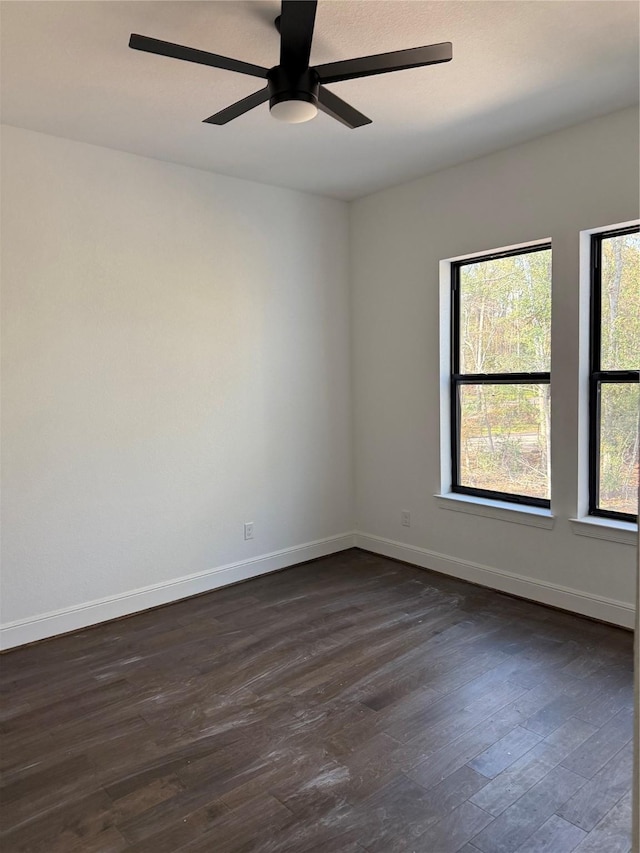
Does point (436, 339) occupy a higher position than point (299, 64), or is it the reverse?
point (299, 64)

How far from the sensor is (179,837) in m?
1.87

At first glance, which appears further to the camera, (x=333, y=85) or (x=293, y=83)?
(x=333, y=85)

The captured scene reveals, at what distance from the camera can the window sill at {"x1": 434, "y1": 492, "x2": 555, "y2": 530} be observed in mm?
3582

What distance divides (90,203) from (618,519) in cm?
345

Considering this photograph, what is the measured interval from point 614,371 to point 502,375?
2.34ft

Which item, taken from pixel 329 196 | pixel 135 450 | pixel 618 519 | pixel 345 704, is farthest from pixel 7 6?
pixel 618 519

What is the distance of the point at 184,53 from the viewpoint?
198 cm

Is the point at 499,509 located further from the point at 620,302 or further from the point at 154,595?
the point at 154,595

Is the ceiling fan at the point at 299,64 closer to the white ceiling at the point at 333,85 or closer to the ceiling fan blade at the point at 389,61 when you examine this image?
the ceiling fan blade at the point at 389,61

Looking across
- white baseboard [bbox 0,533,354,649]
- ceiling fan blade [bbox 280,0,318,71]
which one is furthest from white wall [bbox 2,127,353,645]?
ceiling fan blade [bbox 280,0,318,71]

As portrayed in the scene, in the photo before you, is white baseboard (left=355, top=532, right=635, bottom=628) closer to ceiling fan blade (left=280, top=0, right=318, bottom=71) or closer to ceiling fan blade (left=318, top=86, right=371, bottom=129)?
ceiling fan blade (left=318, top=86, right=371, bottom=129)

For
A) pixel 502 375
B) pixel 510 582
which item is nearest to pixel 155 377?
pixel 502 375

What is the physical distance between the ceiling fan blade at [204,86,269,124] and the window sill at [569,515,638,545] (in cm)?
268

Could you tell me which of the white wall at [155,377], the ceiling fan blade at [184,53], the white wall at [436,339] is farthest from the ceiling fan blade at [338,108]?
the white wall at [155,377]
